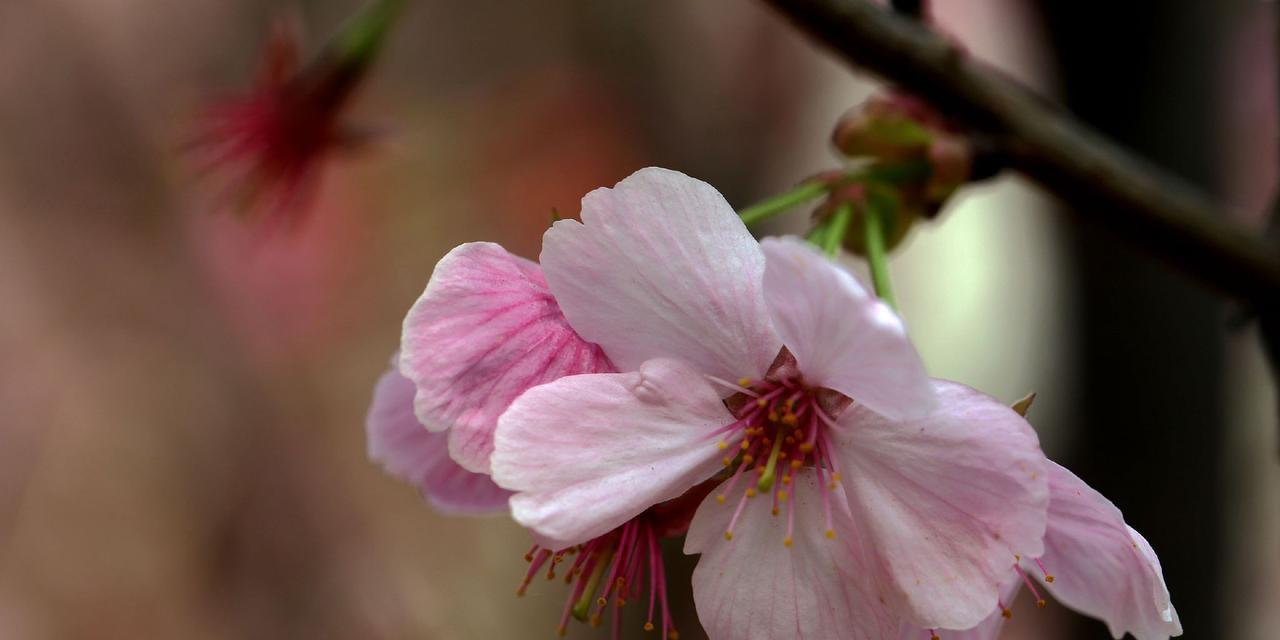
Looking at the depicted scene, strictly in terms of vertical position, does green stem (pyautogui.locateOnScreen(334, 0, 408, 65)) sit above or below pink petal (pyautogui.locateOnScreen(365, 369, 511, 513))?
above

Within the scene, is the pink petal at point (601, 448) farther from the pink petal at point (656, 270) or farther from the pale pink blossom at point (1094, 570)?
the pale pink blossom at point (1094, 570)

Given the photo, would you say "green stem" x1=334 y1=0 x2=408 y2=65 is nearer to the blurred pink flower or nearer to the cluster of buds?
the blurred pink flower

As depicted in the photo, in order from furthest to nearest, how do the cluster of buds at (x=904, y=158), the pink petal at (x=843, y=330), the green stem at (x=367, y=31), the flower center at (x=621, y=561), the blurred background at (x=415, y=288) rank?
the blurred background at (x=415, y=288) < the green stem at (x=367, y=31) < the cluster of buds at (x=904, y=158) < the flower center at (x=621, y=561) < the pink petal at (x=843, y=330)

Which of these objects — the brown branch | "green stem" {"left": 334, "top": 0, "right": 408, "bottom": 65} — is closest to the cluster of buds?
the brown branch

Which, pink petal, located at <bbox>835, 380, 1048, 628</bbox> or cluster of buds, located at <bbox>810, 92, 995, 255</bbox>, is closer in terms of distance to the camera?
pink petal, located at <bbox>835, 380, 1048, 628</bbox>

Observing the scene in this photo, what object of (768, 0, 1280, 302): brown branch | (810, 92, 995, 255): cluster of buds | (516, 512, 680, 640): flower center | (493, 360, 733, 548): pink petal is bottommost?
(516, 512, 680, 640): flower center

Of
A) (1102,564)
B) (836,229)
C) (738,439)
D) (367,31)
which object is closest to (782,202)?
(836,229)

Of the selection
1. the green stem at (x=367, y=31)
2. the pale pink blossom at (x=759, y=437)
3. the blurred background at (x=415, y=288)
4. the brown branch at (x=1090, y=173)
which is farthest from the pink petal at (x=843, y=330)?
the blurred background at (x=415, y=288)

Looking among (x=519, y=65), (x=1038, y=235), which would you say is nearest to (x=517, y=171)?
(x=519, y=65)
